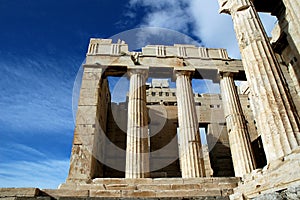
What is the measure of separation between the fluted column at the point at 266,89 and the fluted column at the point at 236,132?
453 centimetres

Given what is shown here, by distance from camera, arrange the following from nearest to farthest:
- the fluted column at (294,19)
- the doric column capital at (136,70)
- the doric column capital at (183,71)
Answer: the fluted column at (294,19) < the doric column capital at (136,70) < the doric column capital at (183,71)

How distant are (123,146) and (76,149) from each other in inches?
213

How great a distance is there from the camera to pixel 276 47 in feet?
42.7

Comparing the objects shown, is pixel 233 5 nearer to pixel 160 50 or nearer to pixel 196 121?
pixel 196 121

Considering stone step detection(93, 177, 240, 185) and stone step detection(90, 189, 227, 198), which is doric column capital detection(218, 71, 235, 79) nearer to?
stone step detection(93, 177, 240, 185)

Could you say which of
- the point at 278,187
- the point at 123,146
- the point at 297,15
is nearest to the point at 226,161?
the point at 123,146

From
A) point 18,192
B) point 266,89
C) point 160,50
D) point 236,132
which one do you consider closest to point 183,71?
point 160,50

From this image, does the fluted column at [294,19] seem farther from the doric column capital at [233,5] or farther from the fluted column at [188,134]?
the fluted column at [188,134]

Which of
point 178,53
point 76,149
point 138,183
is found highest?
point 178,53

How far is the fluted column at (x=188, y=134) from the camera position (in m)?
10.8

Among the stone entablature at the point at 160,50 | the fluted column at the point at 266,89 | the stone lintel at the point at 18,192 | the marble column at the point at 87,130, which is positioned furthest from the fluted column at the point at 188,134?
the stone lintel at the point at 18,192

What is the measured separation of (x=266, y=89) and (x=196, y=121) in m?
5.58

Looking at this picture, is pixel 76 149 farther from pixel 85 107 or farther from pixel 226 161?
pixel 226 161

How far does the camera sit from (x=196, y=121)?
12445 millimetres
